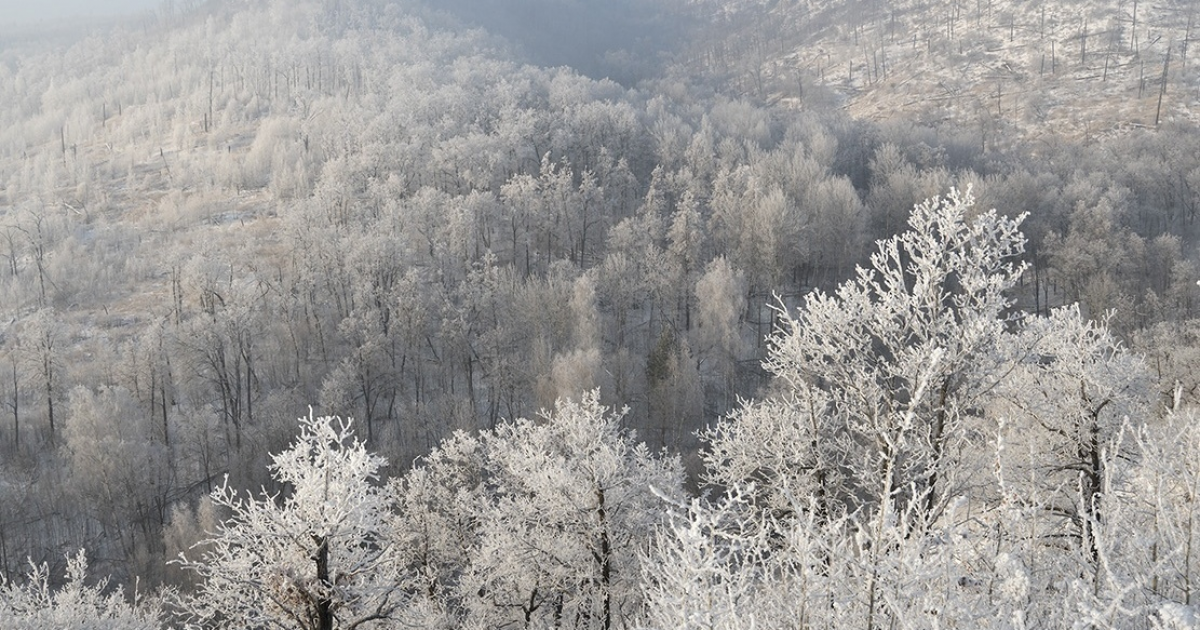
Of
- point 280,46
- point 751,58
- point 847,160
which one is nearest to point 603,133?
point 847,160

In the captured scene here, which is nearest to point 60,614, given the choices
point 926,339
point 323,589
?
point 323,589

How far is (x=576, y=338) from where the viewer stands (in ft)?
146

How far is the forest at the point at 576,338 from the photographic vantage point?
840cm

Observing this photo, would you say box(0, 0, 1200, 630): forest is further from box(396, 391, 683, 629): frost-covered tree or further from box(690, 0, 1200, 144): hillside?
box(690, 0, 1200, 144): hillside

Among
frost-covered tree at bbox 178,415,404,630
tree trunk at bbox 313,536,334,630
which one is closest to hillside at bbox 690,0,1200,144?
frost-covered tree at bbox 178,415,404,630

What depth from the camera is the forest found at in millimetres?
8398

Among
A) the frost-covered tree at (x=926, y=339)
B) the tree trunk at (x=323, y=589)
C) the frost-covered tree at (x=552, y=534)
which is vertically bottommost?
the frost-covered tree at (x=552, y=534)

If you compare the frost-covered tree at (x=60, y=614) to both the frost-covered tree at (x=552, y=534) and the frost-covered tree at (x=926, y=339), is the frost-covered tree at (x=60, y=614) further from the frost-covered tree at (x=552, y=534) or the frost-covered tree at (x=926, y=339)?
the frost-covered tree at (x=926, y=339)

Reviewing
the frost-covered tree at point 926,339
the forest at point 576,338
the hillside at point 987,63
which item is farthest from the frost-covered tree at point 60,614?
the hillside at point 987,63

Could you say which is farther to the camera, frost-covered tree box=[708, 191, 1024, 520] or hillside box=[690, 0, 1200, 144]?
hillside box=[690, 0, 1200, 144]

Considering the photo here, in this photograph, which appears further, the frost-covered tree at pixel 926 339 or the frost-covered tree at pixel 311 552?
the frost-covered tree at pixel 311 552

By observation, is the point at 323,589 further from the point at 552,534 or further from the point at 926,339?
the point at 926,339

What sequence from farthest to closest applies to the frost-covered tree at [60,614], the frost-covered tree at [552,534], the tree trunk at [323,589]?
the frost-covered tree at [552,534]
the frost-covered tree at [60,614]
the tree trunk at [323,589]

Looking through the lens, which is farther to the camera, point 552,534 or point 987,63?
point 987,63
